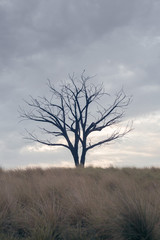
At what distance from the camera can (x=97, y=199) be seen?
7.69 meters

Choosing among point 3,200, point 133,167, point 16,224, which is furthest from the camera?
point 133,167

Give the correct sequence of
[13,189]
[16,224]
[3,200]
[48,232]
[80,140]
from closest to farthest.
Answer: [48,232]
[16,224]
[3,200]
[13,189]
[80,140]

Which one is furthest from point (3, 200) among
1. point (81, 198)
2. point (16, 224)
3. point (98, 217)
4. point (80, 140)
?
point (80, 140)

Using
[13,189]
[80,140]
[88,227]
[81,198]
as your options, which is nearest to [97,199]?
[81,198]

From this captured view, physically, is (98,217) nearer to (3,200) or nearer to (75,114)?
(3,200)

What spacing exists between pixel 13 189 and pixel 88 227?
3.71 metres

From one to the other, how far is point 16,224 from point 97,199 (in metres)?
2.07

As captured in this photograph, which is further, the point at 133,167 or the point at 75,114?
the point at 75,114

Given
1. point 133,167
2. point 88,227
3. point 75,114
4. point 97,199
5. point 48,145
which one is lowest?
point 88,227

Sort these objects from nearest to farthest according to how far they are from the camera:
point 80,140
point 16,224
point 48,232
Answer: point 48,232
point 16,224
point 80,140

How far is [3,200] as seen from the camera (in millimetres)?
7535

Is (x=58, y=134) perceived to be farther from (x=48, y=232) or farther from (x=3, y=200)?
(x=48, y=232)

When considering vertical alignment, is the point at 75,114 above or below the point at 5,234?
above

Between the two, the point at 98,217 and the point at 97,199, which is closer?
the point at 98,217
